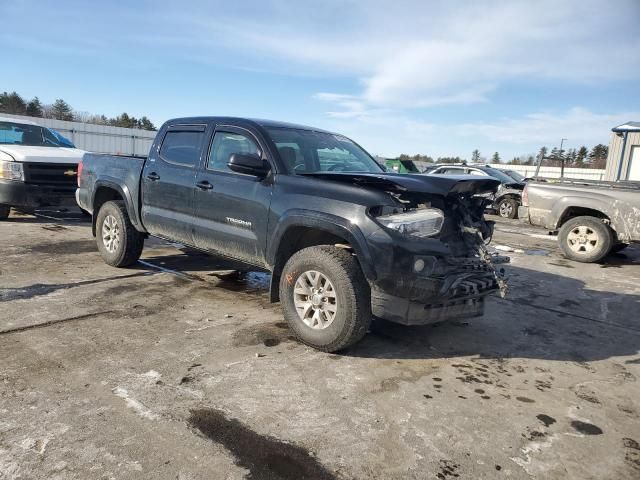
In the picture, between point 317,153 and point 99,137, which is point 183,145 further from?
point 99,137

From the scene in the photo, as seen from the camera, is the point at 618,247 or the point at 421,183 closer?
the point at 421,183

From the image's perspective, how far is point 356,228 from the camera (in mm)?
3547

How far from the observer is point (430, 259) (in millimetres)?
3521

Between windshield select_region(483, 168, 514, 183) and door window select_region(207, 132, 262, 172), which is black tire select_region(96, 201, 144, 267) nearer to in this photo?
door window select_region(207, 132, 262, 172)

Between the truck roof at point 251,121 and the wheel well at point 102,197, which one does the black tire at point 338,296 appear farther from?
the wheel well at point 102,197

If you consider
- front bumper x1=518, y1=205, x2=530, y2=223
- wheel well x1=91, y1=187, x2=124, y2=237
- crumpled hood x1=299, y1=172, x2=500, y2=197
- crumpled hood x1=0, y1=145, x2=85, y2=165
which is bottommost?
wheel well x1=91, y1=187, x2=124, y2=237

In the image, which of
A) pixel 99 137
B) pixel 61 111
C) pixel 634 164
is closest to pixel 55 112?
pixel 61 111

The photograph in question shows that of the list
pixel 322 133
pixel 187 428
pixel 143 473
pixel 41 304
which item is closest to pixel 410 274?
pixel 187 428

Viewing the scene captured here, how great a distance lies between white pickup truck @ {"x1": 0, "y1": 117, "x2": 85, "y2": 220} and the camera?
338 inches

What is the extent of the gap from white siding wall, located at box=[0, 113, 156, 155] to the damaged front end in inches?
892

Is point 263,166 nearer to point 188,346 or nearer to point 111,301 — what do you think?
point 188,346

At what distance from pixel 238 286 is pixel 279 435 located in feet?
10.3

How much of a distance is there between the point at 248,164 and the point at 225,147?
864 millimetres

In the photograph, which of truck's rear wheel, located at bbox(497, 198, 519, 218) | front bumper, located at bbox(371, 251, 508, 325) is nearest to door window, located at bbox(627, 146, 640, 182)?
truck's rear wheel, located at bbox(497, 198, 519, 218)
